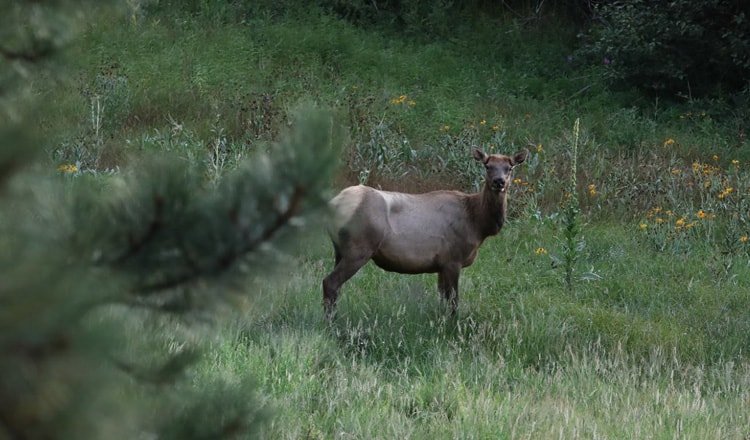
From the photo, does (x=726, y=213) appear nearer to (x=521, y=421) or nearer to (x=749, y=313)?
(x=749, y=313)

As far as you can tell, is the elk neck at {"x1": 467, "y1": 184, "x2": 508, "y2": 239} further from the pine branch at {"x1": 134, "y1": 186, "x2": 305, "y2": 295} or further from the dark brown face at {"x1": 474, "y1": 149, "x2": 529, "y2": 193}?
the pine branch at {"x1": 134, "y1": 186, "x2": 305, "y2": 295}

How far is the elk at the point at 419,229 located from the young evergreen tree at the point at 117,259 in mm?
5873

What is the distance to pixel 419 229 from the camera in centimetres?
864

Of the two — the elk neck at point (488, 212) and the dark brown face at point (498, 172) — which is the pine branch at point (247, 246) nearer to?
the dark brown face at point (498, 172)

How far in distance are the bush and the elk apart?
995 centimetres

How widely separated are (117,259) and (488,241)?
9221 millimetres

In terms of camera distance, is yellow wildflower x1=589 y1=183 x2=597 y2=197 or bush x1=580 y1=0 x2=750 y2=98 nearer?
yellow wildflower x1=589 y1=183 x2=597 y2=197

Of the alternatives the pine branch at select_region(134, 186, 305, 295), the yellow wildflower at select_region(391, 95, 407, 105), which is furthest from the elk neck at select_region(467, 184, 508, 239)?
the yellow wildflower at select_region(391, 95, 407, 105)

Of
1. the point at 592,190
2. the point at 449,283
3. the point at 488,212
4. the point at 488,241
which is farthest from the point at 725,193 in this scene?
the point at 449,283

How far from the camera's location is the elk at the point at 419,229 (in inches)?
328

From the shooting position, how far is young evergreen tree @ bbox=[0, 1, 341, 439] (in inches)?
53.7

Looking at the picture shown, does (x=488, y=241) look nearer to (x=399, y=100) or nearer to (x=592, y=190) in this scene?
(x=592, y=190)

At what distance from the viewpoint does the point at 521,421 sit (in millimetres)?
5707

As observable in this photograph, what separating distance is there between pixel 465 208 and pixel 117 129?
7515mm
